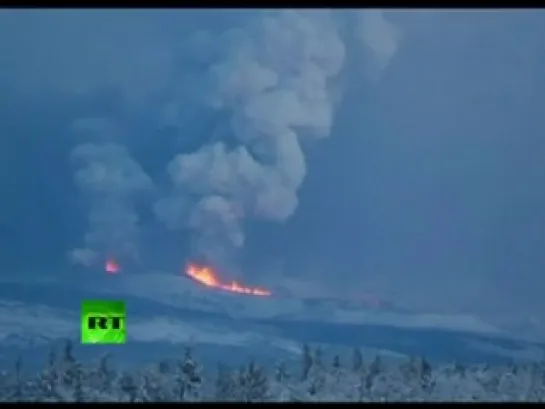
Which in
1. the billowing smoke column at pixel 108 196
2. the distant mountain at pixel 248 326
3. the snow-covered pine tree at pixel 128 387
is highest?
the billowing smoke column at pixel 108 196

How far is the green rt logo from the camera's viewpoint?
129cm

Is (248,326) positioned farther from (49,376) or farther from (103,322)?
(49,376)

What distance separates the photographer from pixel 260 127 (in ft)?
4.27

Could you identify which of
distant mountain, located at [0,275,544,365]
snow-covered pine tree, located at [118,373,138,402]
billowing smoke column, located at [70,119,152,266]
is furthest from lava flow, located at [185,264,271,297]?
snow-covered pine tree, located at [118,373,138,402]

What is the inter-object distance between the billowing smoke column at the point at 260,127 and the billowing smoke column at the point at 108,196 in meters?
0.07

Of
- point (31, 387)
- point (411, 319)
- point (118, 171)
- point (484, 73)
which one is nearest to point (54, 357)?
point (31, 387)

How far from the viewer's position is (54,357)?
4.27ft

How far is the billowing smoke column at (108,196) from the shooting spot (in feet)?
4.25

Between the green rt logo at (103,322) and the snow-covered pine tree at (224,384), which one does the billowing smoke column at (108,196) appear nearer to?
the green rt logo at (103,322)

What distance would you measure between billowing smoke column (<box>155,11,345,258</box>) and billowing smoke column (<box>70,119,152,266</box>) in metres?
0.07

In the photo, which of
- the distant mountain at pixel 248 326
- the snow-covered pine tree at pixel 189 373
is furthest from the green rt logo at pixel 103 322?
the snow-covered pine tree at pixel 189 373

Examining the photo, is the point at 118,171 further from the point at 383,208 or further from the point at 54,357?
the point at 383,208

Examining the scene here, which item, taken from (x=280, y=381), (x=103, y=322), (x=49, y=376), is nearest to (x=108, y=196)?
(x=103, y=322)
